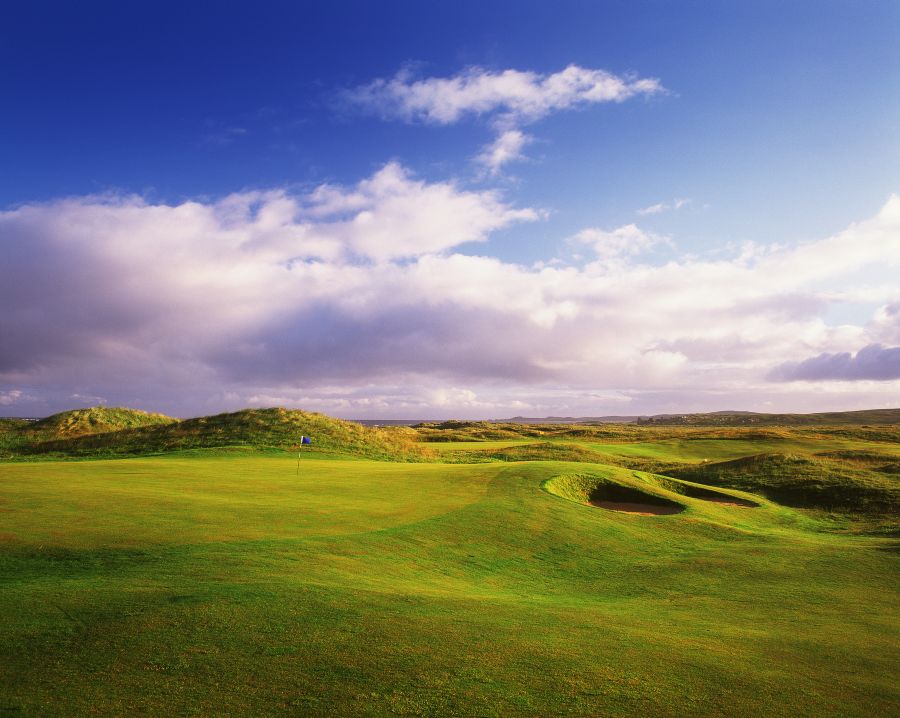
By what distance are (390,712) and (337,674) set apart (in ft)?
3.13

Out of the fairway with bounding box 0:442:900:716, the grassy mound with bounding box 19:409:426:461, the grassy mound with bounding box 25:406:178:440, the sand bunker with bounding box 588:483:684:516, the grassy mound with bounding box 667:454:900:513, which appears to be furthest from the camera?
the grassy mound with bounding box 25:406:178:440

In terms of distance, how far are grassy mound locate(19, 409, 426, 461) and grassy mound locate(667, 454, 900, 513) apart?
2258 cm

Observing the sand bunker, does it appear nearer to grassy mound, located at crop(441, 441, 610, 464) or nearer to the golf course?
the golf course

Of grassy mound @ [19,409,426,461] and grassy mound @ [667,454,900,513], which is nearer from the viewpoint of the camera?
grassy mound @ [667,454,900,513]

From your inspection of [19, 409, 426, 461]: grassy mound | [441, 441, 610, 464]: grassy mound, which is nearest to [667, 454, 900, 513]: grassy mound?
[441, 441, 610, 464]: grassy mound

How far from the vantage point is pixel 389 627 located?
24.5 ft

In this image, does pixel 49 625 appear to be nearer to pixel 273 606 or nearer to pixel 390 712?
pixel 273 606

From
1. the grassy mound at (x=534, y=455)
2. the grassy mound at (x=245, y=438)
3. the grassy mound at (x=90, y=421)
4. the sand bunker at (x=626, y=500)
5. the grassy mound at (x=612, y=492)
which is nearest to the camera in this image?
the grassy mound at (x=612, y=492)

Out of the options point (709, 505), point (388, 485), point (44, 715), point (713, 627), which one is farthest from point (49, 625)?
point (709, 505)

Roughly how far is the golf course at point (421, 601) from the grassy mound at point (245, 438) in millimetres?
17069

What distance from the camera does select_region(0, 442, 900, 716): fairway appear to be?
5758 mm

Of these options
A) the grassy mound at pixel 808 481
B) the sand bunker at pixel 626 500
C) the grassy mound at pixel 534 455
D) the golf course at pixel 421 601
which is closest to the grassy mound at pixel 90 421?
the grassy mound at pixel 534 455

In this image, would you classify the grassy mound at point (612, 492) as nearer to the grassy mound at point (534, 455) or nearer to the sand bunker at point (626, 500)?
the sand bunker at point (626, 500)

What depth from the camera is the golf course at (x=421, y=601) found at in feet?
19.0
